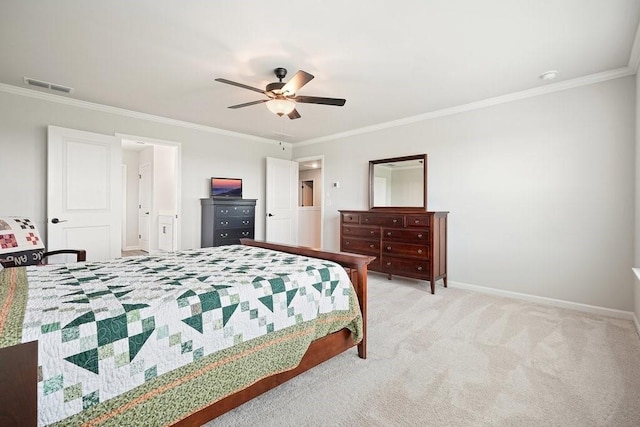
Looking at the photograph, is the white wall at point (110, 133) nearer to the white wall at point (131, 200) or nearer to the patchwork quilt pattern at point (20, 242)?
the patchwork quilt pattern at point (20, 242)

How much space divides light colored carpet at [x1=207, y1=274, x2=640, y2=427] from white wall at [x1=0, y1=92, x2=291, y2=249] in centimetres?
364

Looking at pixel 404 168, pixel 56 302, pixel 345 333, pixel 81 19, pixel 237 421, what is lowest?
pixel 237 421

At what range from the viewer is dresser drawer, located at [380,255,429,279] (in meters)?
3.90

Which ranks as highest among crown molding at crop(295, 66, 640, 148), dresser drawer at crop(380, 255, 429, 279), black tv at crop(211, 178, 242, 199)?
crown molding at crop(295, 66, 640, 148)


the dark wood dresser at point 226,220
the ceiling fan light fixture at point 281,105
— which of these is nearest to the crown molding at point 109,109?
the dark wood dresser at point 226,220

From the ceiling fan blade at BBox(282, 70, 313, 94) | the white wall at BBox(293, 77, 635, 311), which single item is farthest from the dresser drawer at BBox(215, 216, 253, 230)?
the white wall at BBox(293, 77, 635, 311)

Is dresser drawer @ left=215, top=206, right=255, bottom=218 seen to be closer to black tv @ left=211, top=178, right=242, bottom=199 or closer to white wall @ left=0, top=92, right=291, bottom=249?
black tv @ left=211, top=178, right=242, bottom=199

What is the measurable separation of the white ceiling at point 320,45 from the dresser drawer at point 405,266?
2.06 metres

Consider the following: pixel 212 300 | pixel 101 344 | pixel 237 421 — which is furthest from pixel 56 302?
pixel 237 421

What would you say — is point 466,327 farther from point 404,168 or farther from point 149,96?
point 149,96

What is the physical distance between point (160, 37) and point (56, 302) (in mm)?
2128

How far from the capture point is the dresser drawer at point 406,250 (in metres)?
3.89

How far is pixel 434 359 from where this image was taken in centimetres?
218

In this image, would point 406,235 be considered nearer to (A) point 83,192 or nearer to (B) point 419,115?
(B) point 419,115
